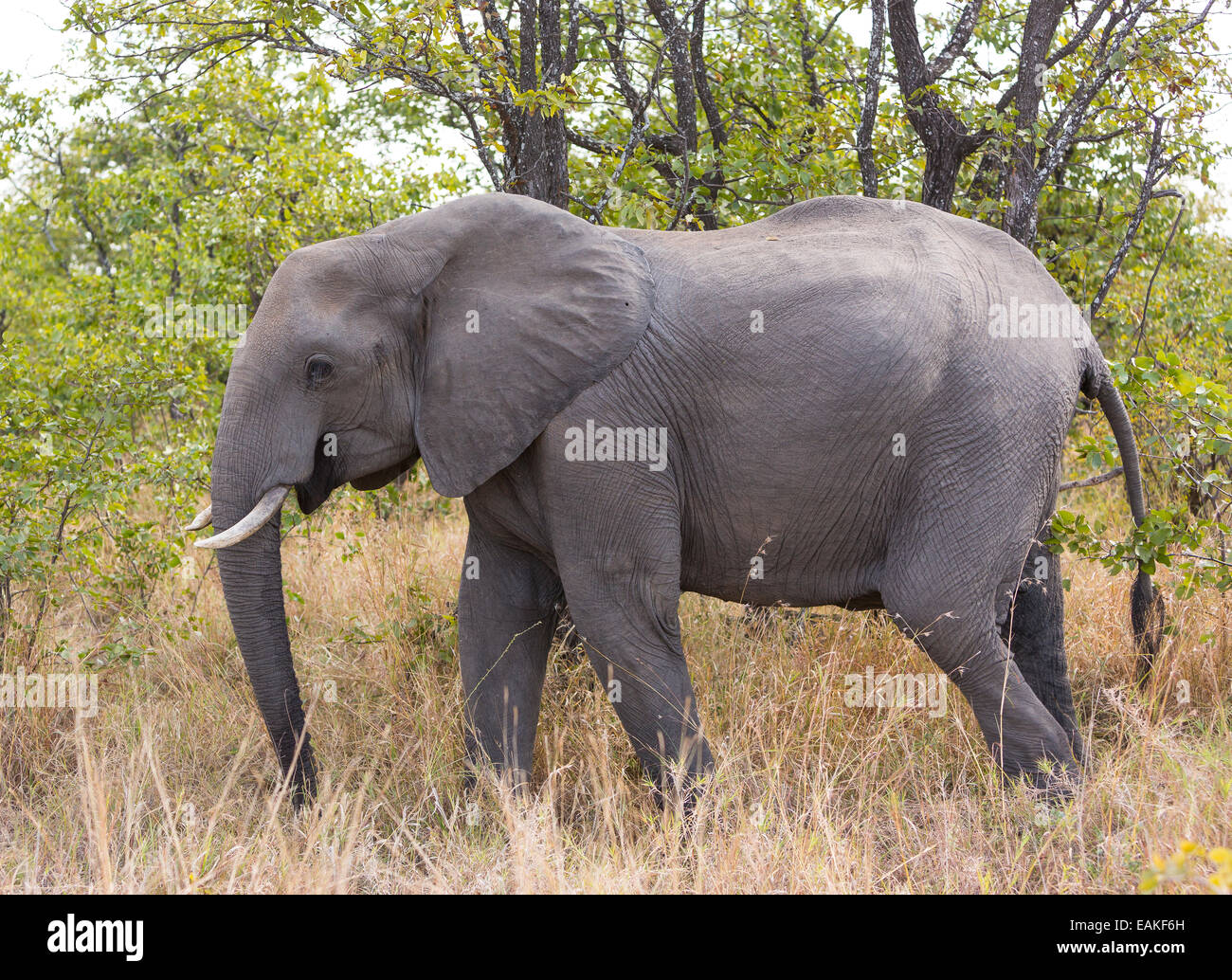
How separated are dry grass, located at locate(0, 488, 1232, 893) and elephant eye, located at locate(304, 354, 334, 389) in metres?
1.37

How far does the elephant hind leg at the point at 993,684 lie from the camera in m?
4.23

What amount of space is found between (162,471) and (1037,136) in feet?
14.7

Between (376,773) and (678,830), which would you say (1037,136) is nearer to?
(678,830)

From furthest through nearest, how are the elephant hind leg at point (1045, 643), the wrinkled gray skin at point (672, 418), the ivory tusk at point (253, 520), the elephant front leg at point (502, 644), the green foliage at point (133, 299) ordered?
1. the green foliage at point (133, 299)
2. the elephant hind leg at point (1045, 643)
3. the elephant front leg at point (502, 644)
4. the wrinkled gray skin at point (672, 418)
5. the ivory tusk at point (253, 520)

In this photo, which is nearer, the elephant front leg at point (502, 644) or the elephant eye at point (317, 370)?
the elephant eye at point (317, 370)

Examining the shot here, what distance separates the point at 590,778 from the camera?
185 inches

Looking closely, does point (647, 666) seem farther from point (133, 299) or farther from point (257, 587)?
point (133, 299)

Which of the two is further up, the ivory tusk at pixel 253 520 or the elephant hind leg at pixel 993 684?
the ivory tusk at pixel 253 520

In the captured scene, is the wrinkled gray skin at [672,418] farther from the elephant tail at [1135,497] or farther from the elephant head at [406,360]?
the elephant tail at [1135,497]

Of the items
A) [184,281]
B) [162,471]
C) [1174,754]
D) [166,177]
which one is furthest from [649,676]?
[166,177]

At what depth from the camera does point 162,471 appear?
6.04m

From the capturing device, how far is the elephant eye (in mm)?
4129

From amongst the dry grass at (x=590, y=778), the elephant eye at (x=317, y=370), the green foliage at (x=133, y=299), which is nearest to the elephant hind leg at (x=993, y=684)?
the dry grass at (x=590, y=778)
